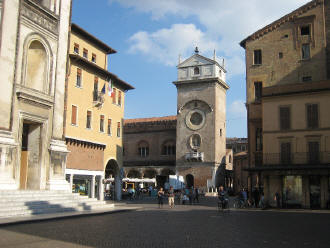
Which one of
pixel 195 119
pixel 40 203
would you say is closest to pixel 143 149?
pixel 195 119

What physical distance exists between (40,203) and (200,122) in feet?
129

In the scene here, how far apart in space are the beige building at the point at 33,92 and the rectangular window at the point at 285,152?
16649 mm

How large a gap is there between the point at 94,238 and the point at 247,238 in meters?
4.56

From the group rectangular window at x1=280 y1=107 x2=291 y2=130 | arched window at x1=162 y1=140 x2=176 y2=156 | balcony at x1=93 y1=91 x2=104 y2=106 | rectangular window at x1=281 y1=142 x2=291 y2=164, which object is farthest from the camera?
arched window at x1=162 y1=140 x2=176 y2=156

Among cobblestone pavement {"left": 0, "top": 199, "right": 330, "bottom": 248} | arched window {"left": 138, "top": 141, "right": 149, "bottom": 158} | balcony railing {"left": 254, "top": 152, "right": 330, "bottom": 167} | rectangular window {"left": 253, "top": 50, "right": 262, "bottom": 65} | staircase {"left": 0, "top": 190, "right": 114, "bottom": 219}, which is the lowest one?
cobblestone pavement {"left": 0, "top": 199, "right": 330, "bottom": 248}

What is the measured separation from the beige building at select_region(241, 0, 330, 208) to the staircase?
47.0 ft

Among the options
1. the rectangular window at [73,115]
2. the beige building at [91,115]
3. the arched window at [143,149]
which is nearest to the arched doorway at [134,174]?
the arched window at [143,149]

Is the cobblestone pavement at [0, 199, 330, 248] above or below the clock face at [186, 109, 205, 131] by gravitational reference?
below

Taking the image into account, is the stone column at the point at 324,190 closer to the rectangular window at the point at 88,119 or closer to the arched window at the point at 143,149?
the rectangular window at the point at 88,119

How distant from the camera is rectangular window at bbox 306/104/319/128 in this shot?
3014 centimetres

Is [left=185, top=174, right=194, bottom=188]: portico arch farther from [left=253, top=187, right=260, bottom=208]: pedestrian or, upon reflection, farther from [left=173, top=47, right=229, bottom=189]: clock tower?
[left=253, top=187, right=260, bottom=208]: pedestrian

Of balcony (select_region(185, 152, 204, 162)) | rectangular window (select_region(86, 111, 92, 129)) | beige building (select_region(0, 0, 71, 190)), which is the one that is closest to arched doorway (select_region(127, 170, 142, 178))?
balcony (select_region(185, 152, 204, 162))

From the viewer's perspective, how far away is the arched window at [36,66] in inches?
870

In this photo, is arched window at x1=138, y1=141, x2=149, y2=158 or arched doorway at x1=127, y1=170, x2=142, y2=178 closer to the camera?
arched doorway at x1=127, y1=170, x2=142, y2=178
